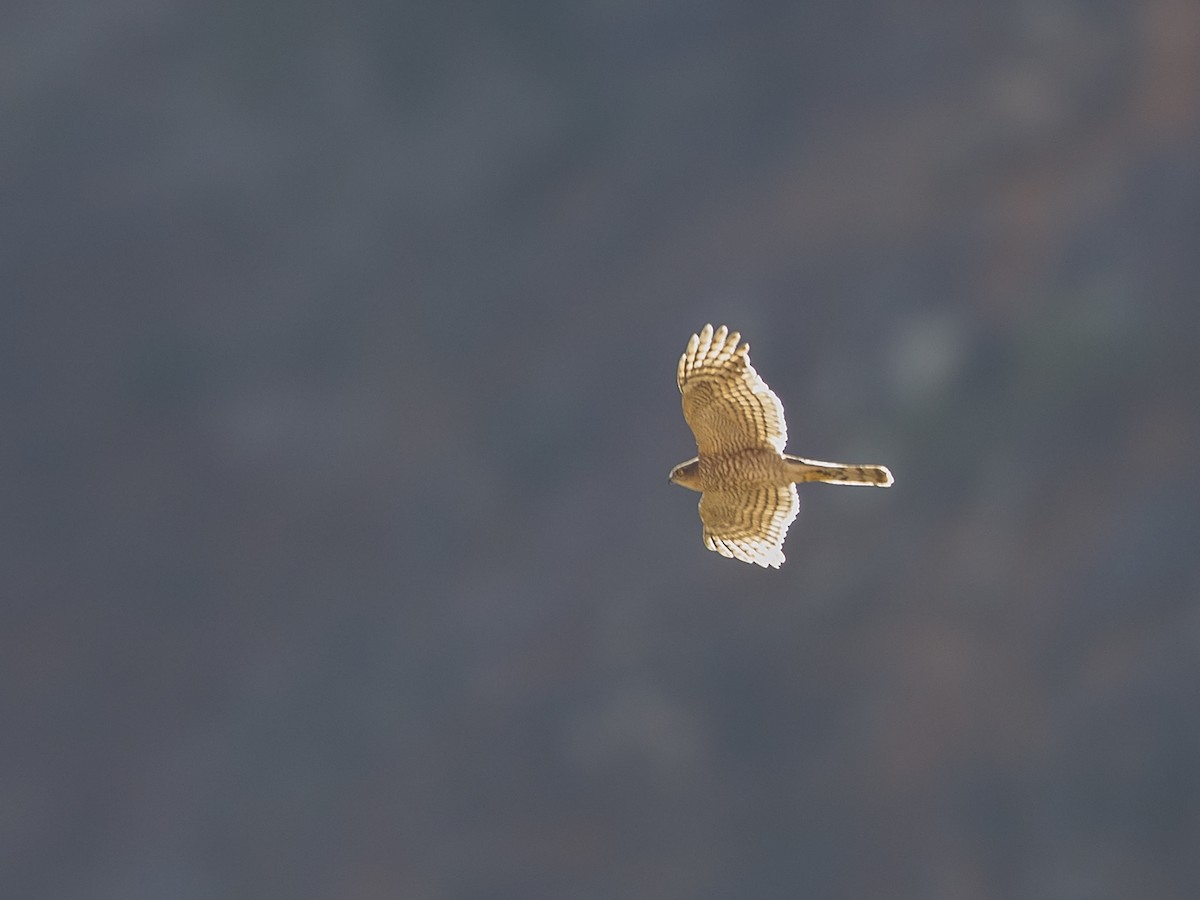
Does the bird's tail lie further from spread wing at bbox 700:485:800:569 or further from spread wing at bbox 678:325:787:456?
spread wing at bbox 700:485:800:569

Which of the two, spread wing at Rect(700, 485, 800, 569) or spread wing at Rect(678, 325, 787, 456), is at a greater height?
spread wing at Rect(678, 325, 787, 456)

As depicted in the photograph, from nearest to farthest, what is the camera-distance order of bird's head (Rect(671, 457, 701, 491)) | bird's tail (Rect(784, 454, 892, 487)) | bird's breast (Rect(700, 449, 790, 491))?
bird's tail (Rect(784, 454, 892, 487)), bird's breast (Rect(700, 449, 790, 491)), bird's head (Rect(671, 457, 701, 491))

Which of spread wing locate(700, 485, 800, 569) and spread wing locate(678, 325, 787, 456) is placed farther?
spread wing locate(700, 485, 800, 569)

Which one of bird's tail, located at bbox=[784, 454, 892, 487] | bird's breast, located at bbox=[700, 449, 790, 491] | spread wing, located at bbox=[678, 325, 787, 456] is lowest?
bird's tail, located at bbox=[784, 454, 892, 487]

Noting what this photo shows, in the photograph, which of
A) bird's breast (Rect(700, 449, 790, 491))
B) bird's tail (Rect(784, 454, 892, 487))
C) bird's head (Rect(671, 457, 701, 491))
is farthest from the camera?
bird's head (Rect(671, 457, 701, 491))

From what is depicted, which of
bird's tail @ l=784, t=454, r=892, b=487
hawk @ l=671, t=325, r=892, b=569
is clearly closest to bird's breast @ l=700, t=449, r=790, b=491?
hawk @ l=671, t=325, r=892, b=569

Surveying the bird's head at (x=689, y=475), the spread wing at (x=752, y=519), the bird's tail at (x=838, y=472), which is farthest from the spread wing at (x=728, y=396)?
the spread wing at (x=752, y=519)

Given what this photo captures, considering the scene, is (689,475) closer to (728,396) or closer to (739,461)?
(739,461)

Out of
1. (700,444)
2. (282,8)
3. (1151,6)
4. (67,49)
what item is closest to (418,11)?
(282,8)

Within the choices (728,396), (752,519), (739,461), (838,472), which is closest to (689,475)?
(739,461)
